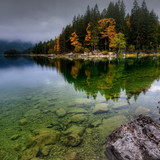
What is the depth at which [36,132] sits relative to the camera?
5.36 metres

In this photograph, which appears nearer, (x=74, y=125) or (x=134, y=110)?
(x=74, y=125)

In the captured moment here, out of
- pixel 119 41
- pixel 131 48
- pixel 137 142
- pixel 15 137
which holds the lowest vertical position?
pixel 15 137

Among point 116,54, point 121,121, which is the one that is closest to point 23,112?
point 121,121

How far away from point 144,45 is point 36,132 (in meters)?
60.9

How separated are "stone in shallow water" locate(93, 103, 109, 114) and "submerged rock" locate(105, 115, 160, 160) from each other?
3.40 metres

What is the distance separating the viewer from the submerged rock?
111 inches

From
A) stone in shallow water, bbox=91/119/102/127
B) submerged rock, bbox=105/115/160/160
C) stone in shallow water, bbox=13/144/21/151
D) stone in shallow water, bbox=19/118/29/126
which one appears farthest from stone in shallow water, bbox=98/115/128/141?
stone in shallow water, bbox=19/118/29/126

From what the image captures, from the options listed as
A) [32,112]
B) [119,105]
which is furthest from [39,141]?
[119,105]

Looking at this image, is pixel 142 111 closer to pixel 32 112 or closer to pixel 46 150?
pixel 46 150

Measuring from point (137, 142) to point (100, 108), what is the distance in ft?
14.0

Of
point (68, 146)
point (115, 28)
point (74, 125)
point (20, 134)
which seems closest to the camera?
point (68, 146)

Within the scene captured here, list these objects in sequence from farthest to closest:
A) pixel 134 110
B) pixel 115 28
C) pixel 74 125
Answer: pixel 115 28, pixel 134 110, pixel 74 125

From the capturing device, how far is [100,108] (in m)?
7.36

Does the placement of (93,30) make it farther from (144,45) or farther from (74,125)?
(74,125)
